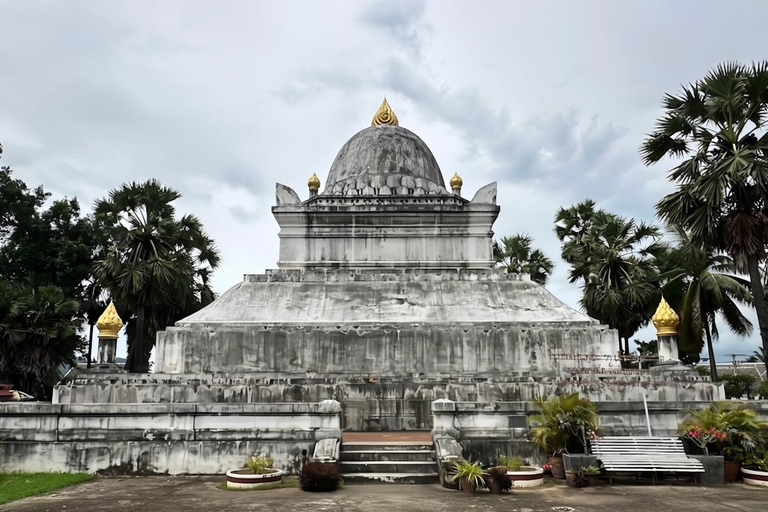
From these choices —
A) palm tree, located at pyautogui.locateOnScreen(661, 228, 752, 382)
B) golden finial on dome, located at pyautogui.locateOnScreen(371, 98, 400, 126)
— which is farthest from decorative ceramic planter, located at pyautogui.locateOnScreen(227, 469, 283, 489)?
golden finial on dome, located at pyautogui.locateOnScreen(371, 98, 400, 126)

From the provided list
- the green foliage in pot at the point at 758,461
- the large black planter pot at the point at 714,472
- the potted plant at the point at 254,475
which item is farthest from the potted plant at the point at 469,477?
the green foliage in pot at the point at 758,461

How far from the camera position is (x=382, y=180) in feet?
98.0

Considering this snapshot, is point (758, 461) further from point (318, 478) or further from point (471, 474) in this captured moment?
point (318, 478)

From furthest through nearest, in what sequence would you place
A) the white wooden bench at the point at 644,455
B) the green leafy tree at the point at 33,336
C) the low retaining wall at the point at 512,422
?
the green leafy tree at the point at 33,336, the low retaining wall at the point at 512,422, the white wooden bench at the point at 644,455

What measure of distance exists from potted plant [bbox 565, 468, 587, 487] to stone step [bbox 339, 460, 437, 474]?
2.73m

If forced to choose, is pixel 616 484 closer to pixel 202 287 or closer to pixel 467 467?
pixel 467 467

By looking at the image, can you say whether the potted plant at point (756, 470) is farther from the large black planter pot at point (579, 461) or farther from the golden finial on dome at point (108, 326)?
the golden finial on dome at point (108, 326)

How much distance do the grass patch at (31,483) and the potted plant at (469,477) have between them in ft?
25.8

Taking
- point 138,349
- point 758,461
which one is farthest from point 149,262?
point 758,461

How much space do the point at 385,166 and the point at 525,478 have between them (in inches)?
827

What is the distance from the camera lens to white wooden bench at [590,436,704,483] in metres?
12.2

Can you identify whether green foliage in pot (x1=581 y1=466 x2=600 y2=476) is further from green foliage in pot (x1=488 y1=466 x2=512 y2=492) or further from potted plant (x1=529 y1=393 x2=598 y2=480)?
green foliage in pot (x1=488 y1=466 x2=512 y2=492)

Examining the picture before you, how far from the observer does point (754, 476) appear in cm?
1221

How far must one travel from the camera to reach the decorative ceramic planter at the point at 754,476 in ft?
39.5
